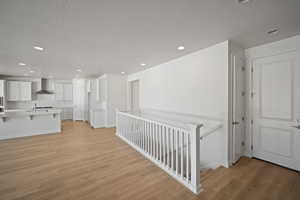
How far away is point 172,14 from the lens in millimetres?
1723

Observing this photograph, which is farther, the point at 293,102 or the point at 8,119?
the point at 8,119

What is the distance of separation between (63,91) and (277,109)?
985 cm

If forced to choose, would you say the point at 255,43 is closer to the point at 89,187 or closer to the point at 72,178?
the point at 89,187

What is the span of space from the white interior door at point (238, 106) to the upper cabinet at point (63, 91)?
29.6 ft

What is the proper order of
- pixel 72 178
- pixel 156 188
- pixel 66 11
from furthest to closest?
1. pixel 72 178
2. pixel 156 188
3. pixel 66 11

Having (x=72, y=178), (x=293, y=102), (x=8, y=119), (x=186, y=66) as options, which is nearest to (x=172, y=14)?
(x=186, y=66)

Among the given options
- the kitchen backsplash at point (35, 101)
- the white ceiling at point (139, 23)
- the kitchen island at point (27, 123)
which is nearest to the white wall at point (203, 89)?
the white ceiling at point (139, 23)

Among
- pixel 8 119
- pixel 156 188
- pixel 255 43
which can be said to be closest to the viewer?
pixel 156 188

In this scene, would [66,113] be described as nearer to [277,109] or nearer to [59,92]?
[59,92]

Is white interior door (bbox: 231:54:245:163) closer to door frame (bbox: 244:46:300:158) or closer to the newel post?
door frame (bbox: 244:46:300:158)

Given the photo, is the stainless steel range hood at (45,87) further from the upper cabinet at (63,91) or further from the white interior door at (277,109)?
the white interior door at (277,109)

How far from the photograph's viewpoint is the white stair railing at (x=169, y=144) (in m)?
1.89

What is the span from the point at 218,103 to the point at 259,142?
4.12 ft

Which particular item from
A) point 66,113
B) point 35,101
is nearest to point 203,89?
point 66,113
